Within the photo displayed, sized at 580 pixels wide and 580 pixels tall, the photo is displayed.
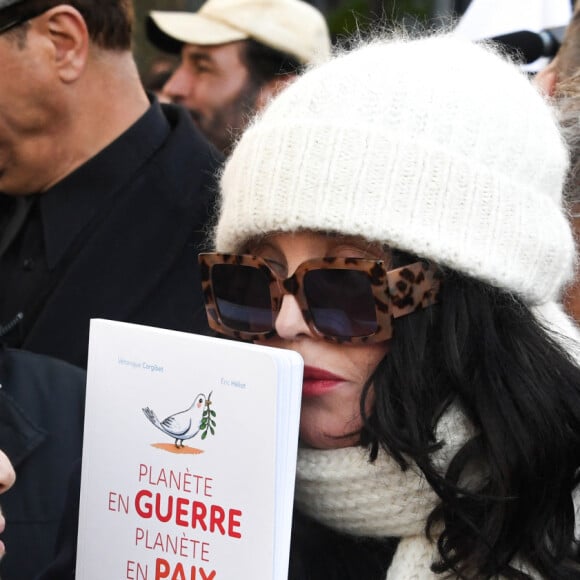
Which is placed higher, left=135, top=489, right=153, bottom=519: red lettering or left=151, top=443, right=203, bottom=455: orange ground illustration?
left=151, top=443, right=203, bottom=455: orange ground illustration

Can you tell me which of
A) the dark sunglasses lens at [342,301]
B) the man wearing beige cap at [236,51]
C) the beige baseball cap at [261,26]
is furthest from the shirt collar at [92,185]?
the beige baseball cap at [261,26]

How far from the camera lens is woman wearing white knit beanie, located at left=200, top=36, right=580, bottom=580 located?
1525 mm

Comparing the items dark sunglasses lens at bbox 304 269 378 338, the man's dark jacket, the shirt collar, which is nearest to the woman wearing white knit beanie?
dark sunglasses lens at bbox 304 269 378 338

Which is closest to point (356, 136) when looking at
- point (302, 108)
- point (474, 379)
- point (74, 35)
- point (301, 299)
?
point (302, 108)

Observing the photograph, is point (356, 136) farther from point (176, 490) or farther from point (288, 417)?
point (176, 490)

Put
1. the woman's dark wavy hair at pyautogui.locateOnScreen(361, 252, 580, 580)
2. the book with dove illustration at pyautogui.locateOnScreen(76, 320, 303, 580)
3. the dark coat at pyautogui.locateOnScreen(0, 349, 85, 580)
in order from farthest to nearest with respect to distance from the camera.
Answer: the dark coat at pyautogui.locateOnScreen(0, 349, 85, 580) → the woman's dark wavy hair at pyautogui.locateOnScreen(361, 252, 580, 580) → the book with dove illustration at pyautogui.locateOnScreen(76, 320, 303, 580)

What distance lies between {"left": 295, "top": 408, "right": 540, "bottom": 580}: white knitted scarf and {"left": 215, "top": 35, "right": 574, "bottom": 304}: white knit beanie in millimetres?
258

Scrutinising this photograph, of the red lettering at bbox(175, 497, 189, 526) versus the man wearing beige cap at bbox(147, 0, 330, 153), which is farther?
the man wearing beige cap at bbox(147, 0, 330, 153)

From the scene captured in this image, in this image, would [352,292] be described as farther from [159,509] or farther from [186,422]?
[159,509]

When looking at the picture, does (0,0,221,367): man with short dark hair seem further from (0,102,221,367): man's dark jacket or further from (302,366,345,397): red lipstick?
(302,366,345,397): red lipstick

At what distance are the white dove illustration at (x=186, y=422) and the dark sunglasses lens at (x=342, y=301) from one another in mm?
223

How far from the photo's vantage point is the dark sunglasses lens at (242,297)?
165 centimetres

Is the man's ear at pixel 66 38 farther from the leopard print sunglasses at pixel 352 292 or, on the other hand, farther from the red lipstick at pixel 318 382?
the red lipstick at pixel 318 382

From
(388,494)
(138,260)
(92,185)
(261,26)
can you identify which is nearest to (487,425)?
(388,494)
